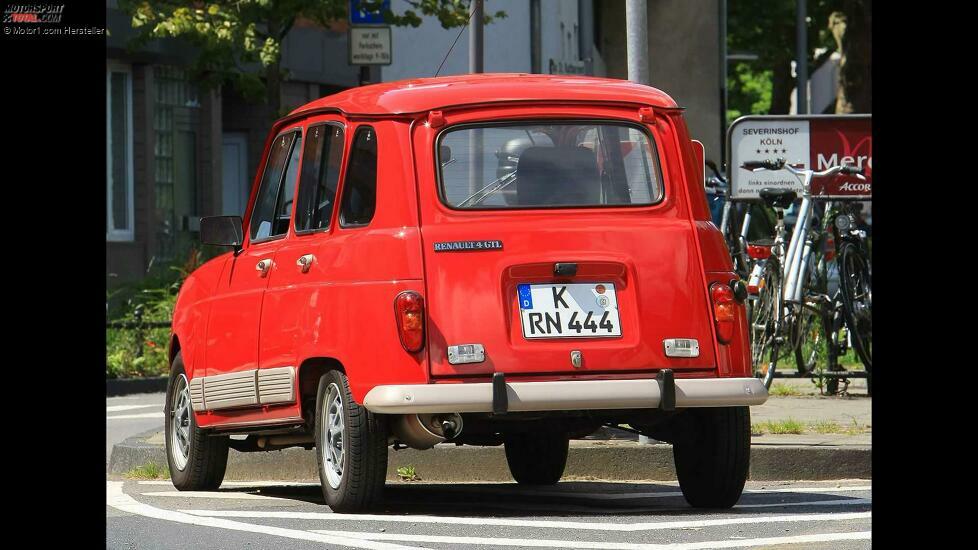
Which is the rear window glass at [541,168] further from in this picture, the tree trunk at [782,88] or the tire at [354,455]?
the tree trunk at [782,88]

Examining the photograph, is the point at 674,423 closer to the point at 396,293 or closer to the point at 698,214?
the point at 698,214

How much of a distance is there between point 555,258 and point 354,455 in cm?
120

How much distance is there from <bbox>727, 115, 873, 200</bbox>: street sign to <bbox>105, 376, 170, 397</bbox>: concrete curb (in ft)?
26.1

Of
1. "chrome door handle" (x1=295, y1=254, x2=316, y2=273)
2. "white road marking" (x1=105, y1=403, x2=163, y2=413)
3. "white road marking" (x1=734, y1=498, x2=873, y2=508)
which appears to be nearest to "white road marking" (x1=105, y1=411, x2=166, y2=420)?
"white road marking" (x1=105, y1=403, x2=163, y2=413)

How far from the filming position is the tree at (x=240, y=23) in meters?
22.6

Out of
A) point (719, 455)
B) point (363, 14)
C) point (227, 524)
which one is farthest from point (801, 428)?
point (363, 14)

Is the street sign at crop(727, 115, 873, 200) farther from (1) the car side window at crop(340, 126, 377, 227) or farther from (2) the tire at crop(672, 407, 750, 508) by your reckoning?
(1) the car side window at crop(340, 126, 377, 227)

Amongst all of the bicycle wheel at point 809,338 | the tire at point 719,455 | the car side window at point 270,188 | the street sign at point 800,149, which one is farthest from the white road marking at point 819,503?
the street sign at point 800,149

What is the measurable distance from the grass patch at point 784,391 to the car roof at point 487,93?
564 cm

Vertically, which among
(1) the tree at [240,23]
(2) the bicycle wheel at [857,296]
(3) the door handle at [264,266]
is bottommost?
(2) the bicycle wheel at [857,296]

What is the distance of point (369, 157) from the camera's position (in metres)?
9.03

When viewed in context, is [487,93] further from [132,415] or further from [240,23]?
[240,23]
